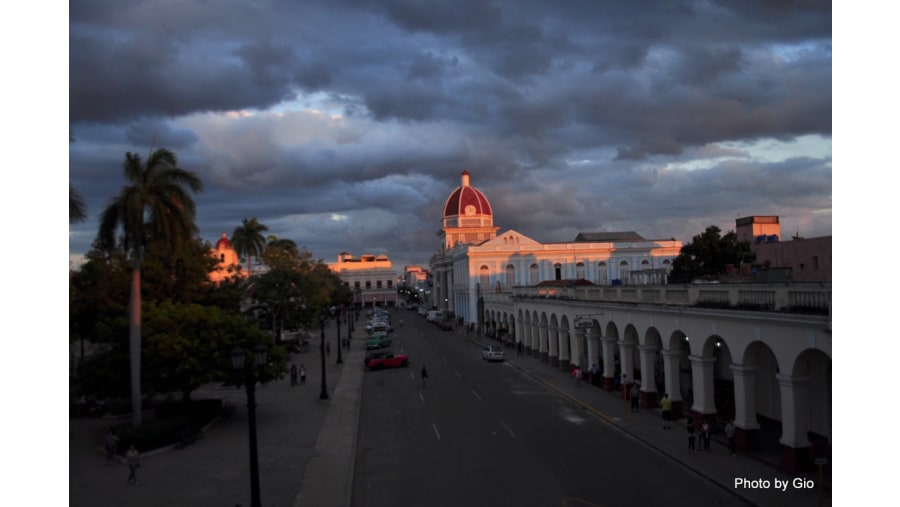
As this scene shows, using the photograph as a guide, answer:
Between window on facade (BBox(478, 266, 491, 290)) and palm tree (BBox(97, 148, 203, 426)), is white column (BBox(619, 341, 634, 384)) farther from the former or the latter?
window on facade (BBox(478, 266, 491, 290))

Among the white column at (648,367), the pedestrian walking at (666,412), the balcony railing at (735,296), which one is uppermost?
the balcony railing at (735,296)

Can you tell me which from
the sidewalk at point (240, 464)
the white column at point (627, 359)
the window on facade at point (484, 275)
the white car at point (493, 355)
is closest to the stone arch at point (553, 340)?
the white car at point (493, 355)

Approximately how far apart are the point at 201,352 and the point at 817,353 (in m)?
21.2

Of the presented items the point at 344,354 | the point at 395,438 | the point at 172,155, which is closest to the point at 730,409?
the point at 395,438

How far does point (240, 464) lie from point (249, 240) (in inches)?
2392

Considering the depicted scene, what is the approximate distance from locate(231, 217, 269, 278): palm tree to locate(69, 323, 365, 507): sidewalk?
47932mm

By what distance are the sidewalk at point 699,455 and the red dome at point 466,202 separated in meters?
81.9

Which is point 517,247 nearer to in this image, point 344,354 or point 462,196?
point 462,196

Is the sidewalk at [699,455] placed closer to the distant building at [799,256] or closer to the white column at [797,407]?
the white column at [797,407]

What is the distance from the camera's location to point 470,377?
40.2 meters

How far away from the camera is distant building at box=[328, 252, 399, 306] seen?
557ft

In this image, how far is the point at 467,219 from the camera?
11612 centimetres

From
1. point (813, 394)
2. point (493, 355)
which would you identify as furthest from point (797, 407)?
point (493, 355)

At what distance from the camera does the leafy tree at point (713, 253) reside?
162 feet
